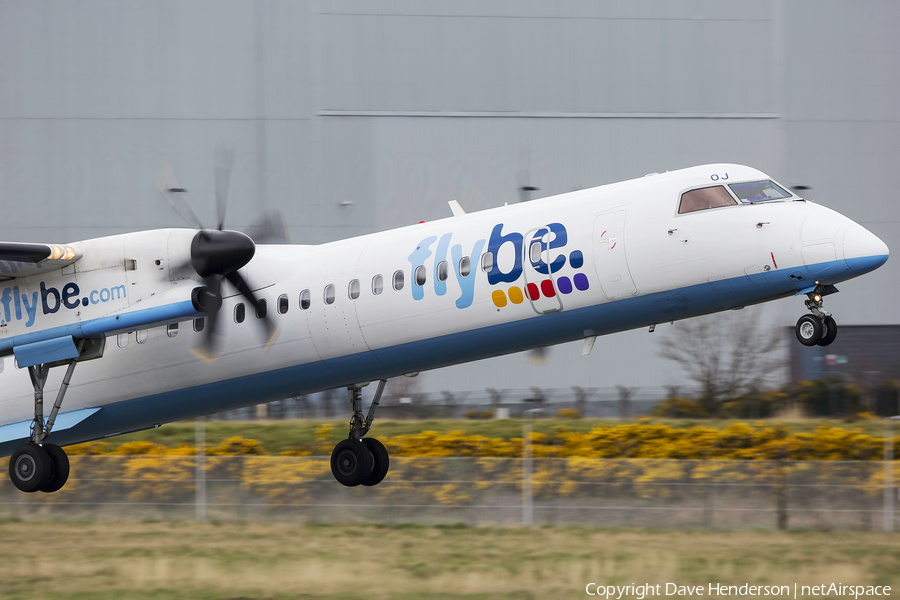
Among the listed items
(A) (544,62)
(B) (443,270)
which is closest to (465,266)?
(B) (443,270)

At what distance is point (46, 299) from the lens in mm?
18469

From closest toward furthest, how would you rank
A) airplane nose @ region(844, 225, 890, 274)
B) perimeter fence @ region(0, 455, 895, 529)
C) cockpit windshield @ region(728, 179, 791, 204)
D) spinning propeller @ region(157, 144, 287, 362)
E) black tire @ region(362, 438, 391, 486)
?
1. airplane nose @ region(844, 225, 890, 274)
2. cockpit windshield @ region(728, 179, 791, 204)
3. spinning propeller @ region(157, 144, 287, 362)
4. black tire @ region(362, 438, 391, 486)
5. perimeter fence @ region(0, 455, 895, 529)

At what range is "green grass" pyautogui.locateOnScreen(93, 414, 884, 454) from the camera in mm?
31656

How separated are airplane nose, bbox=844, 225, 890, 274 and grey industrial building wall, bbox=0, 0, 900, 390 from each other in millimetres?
29758

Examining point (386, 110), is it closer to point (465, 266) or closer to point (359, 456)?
point (359, 456)

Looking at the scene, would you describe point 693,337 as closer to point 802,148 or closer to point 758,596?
point 802,148

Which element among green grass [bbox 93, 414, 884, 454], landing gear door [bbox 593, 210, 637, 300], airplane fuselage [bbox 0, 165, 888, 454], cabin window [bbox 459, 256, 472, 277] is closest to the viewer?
airplane fuselage [bbox 0, 165, 888, 454]

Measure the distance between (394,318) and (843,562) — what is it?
12826mm

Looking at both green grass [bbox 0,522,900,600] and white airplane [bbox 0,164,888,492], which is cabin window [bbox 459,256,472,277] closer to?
white airplane [bbox 0,164,888,492]

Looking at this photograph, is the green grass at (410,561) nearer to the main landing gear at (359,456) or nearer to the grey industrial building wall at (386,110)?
the main landing gear at (359,456)

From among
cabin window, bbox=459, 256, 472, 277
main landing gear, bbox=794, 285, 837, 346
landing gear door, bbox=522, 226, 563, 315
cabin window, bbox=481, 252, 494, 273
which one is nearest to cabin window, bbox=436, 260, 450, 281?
cabin window, bbox=459, 256, 472, 277

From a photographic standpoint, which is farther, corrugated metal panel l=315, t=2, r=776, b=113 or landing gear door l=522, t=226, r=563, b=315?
corrugated metal panel l=315, t=2, r=776, b=113

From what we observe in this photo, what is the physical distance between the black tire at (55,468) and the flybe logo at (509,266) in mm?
7480

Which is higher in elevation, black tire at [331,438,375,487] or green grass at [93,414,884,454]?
black tire at [331,438,375,487]
